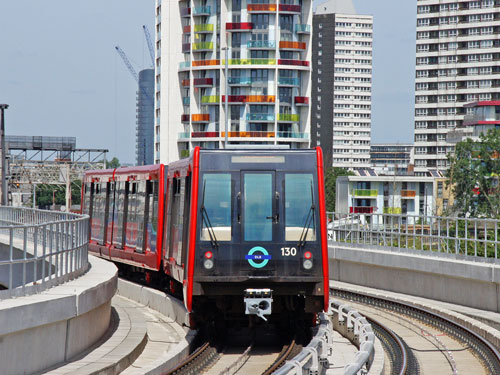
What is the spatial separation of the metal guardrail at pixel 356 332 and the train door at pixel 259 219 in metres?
1.89

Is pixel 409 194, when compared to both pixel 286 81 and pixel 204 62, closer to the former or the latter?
pixel 286 81

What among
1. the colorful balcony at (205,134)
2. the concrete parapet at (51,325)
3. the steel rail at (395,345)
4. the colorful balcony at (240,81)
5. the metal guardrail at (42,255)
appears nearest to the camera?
the concrete parapet at (51,325)

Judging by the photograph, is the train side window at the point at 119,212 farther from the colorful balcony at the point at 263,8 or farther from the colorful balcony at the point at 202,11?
the colorful balcony at the point at 202,11

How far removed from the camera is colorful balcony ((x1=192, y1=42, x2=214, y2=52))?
9712 centimetres

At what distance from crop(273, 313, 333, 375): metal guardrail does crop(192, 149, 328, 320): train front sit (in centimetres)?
84

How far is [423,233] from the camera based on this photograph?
82.7 feet

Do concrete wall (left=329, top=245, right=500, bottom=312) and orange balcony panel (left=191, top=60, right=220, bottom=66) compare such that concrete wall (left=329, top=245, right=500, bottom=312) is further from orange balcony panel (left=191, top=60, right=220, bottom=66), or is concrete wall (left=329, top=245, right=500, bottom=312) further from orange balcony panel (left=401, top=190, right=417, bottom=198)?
orange balcony panel (left=401, top=190, right=417, bottom=198)

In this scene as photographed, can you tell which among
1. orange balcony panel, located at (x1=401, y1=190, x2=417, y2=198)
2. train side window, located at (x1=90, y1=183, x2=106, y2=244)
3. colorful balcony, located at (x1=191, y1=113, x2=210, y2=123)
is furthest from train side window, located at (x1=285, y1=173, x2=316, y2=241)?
orange balcony panel, located at (x1=401, y1=190, x2=417, y2=198)

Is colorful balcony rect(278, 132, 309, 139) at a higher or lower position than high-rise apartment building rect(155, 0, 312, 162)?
lower

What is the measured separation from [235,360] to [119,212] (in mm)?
11693

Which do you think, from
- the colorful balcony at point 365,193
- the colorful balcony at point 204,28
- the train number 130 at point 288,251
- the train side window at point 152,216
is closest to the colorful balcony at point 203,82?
the colorful balcony at point 204,28

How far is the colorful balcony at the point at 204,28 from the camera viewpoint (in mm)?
97500

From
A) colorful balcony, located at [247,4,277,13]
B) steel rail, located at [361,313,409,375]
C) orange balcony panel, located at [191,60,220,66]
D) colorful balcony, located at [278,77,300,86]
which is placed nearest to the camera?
steel rail, located at [361,313,409,375]

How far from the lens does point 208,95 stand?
97500 millimetres
